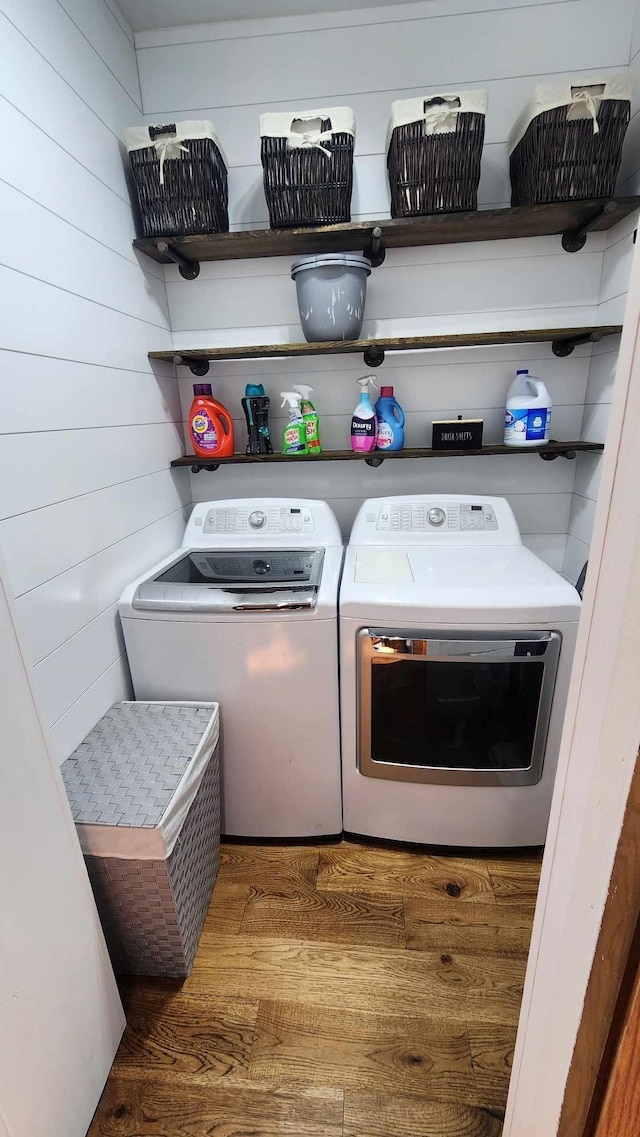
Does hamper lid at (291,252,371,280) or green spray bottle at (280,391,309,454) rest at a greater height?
hamper lid at (291,252,371,280)

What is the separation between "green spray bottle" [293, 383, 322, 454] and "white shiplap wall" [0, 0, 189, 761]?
52 cm

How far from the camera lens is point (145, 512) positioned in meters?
1.60

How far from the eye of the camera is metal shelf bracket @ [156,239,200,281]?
5.01 ft

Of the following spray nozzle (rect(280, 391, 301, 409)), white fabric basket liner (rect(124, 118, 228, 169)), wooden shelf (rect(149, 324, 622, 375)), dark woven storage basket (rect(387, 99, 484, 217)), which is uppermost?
white fabric basket liner (rect(124, 118, 228, 169))

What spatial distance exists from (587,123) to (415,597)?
4.38ft

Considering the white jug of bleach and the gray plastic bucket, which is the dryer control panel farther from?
the gray plastic bucket

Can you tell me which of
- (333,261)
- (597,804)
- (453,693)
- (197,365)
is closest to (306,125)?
Answer: (333,261)

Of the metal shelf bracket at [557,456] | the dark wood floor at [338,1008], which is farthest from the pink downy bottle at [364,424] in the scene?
the dark wood floor at [338,1008]

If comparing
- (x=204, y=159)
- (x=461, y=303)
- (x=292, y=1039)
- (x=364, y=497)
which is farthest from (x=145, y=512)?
(x=292, y=1039)

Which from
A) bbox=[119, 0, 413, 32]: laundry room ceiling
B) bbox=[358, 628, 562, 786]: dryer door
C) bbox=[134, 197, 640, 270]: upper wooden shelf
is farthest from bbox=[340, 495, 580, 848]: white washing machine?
bbox=[119, 0, 413, 32]: laundry room ceiling

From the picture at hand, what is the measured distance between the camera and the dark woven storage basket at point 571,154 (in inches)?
51.3

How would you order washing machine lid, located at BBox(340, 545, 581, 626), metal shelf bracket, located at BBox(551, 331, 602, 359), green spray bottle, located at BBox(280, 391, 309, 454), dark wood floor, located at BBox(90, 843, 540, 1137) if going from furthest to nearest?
A: green spray bottle, located at BBox(280, 391, 309, 454), metal shelf bracket, located at BBox(551, 331, 602, 359), washing machine lid, located at BBox(340, 545, 581, 626), dark wood floor, located at BBox(90, 843, 540, 1137)

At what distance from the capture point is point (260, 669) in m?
1.38

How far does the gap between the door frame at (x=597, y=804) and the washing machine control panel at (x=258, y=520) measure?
1.30 m
